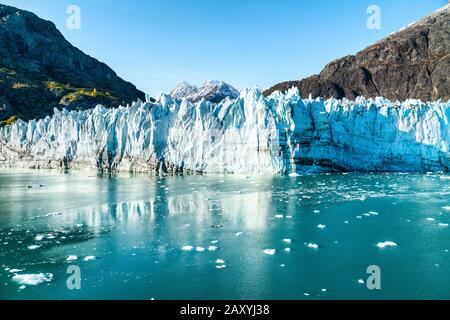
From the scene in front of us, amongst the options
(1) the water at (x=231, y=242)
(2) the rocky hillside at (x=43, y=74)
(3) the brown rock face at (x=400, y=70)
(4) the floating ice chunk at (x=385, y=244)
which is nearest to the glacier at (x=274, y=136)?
(1) the water at (x=231, y=242)

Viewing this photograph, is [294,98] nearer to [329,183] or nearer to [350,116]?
[350,116]

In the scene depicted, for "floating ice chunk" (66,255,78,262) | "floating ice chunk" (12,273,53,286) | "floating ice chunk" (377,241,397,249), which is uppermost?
"floating ice chunk" (66,255,78,262)

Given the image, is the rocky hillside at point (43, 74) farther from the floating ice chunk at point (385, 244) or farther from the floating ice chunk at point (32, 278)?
the floating ice chunk at point (385, 244)

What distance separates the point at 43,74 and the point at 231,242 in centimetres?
8217

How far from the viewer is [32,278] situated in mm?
8703

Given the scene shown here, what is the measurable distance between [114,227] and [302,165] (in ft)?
60.8

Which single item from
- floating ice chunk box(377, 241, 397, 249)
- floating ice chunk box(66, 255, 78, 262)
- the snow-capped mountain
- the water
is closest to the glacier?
the water

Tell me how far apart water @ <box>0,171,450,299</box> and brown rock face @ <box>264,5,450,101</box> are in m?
63.7

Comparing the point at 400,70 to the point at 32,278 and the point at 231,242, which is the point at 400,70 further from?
the point at 32,278

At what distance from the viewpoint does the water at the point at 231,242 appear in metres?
8.05

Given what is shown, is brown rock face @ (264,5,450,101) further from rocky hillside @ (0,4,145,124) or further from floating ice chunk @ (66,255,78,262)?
floating ice chunk @ (66,255,78,262)

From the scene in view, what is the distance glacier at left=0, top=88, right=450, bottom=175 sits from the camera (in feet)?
95.5

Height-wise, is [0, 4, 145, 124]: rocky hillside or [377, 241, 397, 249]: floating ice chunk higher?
[0, 4, 145, 124]: rocky hillside

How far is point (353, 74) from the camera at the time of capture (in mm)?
90312
